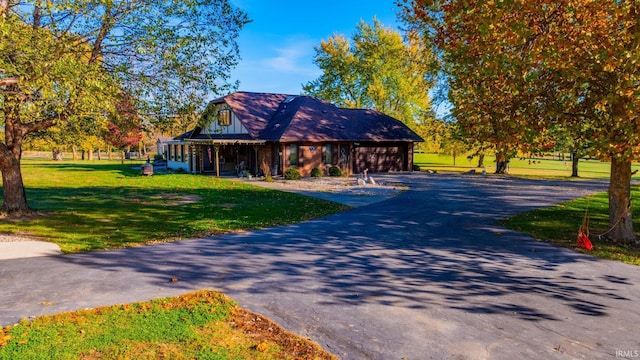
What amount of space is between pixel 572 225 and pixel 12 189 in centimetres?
1853

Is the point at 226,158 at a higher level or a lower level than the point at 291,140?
lower

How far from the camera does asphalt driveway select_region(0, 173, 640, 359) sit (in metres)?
5.32

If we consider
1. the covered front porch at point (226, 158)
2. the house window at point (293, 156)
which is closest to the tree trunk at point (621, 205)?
the house window at point (293, 156)

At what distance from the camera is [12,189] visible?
13.7 metres

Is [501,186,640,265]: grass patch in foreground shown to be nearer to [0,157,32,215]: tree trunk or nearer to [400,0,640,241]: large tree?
[400,0,640,241]: large tree

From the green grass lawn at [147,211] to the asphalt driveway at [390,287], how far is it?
155cm

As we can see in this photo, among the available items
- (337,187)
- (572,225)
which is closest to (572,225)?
(572,225)

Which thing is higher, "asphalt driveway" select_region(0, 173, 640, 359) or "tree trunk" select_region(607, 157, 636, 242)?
"tree trunk" select_region(607, 157, 636, 242)

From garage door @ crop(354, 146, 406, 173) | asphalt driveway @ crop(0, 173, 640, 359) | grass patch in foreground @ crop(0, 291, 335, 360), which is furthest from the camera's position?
garage door @ crop(354, 146, 406, 173)

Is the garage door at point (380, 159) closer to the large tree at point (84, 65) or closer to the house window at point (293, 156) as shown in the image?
the house window at point (293, 156)

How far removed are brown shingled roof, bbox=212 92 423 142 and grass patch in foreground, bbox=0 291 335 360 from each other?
25.0m

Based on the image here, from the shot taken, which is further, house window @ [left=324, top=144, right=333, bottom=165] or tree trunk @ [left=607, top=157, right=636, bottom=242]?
house window @ [left=324, top=144, right=333, bottom=165]

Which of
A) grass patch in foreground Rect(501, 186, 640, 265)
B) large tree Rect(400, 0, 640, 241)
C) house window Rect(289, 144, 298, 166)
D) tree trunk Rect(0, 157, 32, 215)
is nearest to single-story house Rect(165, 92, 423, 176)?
house window Rect(289, 144, 298, 166)

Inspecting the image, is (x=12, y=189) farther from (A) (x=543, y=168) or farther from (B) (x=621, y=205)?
(A) (x=543, y=168)
